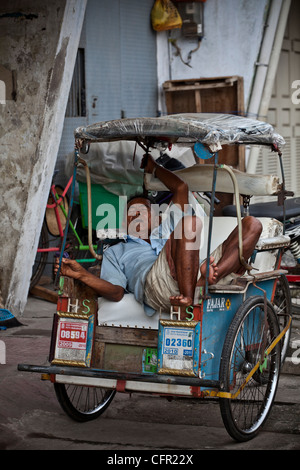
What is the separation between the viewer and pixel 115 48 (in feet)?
29.6

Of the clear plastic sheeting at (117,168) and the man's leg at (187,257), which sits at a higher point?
the clear plastic sheeting at (117,168)

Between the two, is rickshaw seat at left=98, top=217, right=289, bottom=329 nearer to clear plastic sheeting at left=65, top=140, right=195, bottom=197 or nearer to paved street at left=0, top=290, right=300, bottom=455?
paved street at left=0, top=290, right=300, bottom=455

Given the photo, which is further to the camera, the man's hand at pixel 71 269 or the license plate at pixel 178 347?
the man's hand at pixel 71 269

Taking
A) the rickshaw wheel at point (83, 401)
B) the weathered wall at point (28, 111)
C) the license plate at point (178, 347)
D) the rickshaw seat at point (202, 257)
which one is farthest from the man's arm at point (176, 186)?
the weathered wall at point (28, 111)

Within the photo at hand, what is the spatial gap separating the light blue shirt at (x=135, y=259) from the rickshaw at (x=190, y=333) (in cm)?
8

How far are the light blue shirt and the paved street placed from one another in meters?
0.71

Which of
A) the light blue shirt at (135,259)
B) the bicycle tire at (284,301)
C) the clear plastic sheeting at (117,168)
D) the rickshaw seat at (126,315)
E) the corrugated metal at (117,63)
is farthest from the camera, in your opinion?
the corrugated metal at (117,63)

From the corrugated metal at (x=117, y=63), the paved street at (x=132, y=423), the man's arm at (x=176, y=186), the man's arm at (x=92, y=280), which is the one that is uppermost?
the corrugated metal at (x=117, y=63)

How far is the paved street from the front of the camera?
4043 mm

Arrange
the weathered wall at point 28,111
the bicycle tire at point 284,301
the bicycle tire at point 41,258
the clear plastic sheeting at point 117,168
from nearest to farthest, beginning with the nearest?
the bicycle tire at point 284,301 → the weathered wall at point 28,111 → the clear plastic sheeting at point 117,168 → the bicycle tire at point 41,258

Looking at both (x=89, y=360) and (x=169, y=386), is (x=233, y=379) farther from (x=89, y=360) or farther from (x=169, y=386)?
(x=89, y=360)

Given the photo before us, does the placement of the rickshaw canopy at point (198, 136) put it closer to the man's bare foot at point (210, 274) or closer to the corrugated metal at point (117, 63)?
the man's bare foot at point (210, 274)

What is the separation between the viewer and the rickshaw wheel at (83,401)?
14.0 ft

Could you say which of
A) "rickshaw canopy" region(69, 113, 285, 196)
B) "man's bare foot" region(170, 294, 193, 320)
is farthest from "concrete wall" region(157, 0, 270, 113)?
"man's bare foot" region(170, 294, 193, 320)
